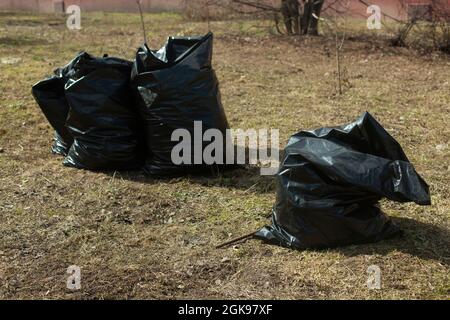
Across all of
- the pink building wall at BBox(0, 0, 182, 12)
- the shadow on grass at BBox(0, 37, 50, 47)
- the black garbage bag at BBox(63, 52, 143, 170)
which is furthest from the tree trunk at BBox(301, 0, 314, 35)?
the pink building wall at BBox(0, 0, 182, 12)

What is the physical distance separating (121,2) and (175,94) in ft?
46.6

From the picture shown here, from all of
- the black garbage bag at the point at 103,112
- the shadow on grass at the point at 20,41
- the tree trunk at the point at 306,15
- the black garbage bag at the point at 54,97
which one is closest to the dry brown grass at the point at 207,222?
the black garbage bag at the point at 103,112

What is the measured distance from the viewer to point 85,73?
4488 mm

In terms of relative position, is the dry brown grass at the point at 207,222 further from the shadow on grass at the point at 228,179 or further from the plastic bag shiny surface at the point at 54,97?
the plastic bag shiny surface at the point at 54,97

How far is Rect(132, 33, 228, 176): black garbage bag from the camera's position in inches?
170

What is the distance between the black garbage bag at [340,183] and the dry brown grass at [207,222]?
100 mm

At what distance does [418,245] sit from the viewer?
11.2ft

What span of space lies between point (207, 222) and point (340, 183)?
37.9 inches

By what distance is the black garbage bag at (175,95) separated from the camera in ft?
14.1

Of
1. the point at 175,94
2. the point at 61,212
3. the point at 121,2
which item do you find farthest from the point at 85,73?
the point at 121,2

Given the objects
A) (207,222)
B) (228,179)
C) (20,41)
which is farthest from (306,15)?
(207,222)

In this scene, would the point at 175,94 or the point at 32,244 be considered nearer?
the point at 32,244

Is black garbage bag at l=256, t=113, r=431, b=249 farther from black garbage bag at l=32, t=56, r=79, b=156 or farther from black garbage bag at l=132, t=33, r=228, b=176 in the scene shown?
black garbage bag at l=32, t=56, r=79, b=156
